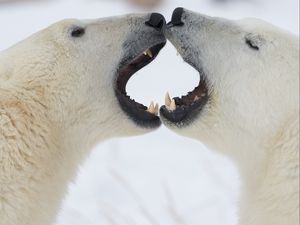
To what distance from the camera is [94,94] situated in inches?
136

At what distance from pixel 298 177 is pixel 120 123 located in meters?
1.01

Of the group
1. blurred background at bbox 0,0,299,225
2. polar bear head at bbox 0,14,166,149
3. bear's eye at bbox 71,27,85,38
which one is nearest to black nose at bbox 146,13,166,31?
polar bear head at bbox 0,14,166,149

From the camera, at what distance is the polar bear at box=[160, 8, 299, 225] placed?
2936 millimetres

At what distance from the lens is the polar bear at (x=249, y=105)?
9.63 feet

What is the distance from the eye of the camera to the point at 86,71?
11.3 ft

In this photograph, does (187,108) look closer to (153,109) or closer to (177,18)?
(153,109)

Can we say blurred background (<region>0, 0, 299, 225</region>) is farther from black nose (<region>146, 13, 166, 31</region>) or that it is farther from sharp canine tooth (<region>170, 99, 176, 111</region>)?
black nose (<region>146, 13, 166, 31</region>)

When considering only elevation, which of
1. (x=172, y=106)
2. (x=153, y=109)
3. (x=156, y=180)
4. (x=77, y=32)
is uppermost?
(x=77, y=32)

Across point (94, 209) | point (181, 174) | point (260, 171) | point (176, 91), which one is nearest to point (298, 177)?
point (260, 171)

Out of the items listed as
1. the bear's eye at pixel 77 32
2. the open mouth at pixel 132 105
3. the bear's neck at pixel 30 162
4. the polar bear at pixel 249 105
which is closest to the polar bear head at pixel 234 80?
the polar bear at pixel 249 105

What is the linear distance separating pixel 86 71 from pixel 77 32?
0.20 meters

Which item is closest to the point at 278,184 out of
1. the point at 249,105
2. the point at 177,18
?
the point at 249,105

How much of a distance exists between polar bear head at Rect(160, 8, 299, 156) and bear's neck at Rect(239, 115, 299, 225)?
0.29 feet

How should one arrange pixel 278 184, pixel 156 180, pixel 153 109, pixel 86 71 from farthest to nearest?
1. pixel 156 180
2. pixel 153 109
3. pixel 86 71
4. pixel 278 184
